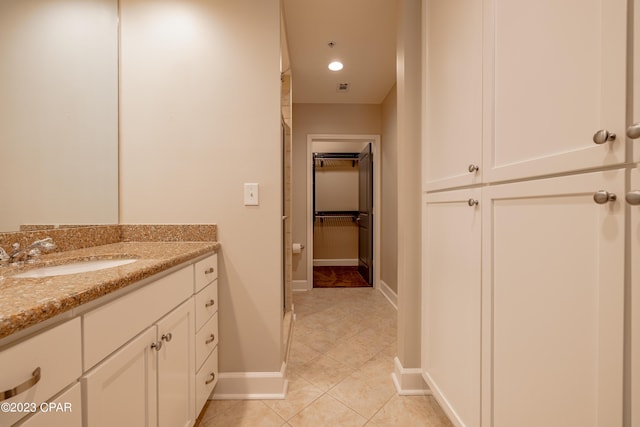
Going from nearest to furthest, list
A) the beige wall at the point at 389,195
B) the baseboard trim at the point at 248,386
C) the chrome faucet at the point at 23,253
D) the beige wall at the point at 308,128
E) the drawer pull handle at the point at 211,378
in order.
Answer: the chrome faucet at the point at 23,253 → the drawer pull handle at the point at 211,378 → the baseboard trim at the point at 248,386 → the beige wall at the point at 389,195 → the beige wall at the point at 308,128

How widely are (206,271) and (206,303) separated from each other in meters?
0.16

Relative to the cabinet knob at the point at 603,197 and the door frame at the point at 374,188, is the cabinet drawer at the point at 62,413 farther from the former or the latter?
the door frame at the point at 374,188

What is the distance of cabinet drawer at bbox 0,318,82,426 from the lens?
44 centimetres

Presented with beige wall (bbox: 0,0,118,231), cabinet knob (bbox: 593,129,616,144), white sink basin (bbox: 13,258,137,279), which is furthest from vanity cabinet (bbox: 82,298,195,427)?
cabinet knob (bbox: 593,129,616,144)

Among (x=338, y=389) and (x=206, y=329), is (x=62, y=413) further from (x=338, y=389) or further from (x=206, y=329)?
(x=338, y=389)

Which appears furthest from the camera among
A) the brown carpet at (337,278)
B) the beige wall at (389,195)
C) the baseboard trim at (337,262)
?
the baseboard trim at (337,262)

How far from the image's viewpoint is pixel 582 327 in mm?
590

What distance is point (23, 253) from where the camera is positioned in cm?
93

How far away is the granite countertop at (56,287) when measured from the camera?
1.48 ft

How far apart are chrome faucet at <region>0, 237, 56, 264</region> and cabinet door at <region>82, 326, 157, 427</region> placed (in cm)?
54

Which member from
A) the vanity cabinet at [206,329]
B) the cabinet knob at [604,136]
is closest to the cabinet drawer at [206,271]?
the vanity cabinet at [206,329]

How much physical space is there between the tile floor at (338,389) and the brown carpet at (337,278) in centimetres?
122

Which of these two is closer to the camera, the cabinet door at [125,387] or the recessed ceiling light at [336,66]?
the cabinet door at [125,387]

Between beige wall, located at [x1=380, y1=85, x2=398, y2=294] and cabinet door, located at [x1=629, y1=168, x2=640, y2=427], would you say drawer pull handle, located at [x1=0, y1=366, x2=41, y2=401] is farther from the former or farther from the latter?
beige wall, located at [x1=380, y1=85, x2=398, y2=294]
